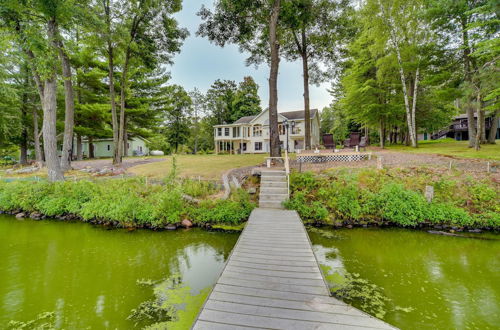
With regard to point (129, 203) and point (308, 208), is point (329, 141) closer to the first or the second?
point (308, 208)

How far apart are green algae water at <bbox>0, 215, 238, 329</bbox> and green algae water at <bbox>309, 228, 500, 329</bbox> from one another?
10.4 feet

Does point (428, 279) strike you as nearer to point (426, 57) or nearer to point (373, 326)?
point (373, 326)

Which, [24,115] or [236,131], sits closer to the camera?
[24,115]

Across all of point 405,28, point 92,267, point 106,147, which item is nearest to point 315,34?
point 405,28

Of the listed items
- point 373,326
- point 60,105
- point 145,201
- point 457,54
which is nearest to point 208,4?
point 145,201

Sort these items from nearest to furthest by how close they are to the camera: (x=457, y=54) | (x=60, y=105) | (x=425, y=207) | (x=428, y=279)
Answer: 1. (x=428, y=279)
2. (x=425, y=207)
3. (x=457, y=54)
4. (x=60, y=105)

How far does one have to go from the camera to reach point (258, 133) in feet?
92.5

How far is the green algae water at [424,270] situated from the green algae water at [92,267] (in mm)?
3182

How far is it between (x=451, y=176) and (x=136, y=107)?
28.1 meters

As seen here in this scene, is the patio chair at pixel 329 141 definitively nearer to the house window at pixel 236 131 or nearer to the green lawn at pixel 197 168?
the green lawn at pixel 197 168

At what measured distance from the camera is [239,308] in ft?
8.71

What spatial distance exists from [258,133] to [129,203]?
72.4 ft

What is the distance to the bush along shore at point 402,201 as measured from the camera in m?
6.73

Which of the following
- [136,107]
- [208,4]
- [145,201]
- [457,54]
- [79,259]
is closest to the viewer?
[79,259]
